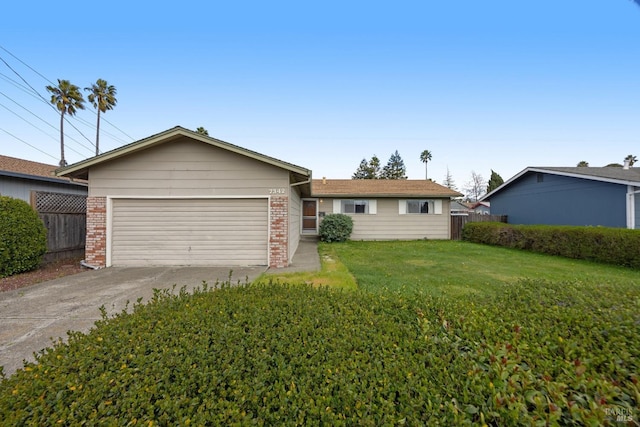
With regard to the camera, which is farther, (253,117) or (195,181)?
(253,117)

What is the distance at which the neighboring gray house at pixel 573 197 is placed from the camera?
9992 mm

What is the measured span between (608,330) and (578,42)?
1285cm

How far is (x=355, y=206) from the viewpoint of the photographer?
47.2 feet

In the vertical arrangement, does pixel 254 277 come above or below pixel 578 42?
below

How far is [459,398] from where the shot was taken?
1422 millimetres

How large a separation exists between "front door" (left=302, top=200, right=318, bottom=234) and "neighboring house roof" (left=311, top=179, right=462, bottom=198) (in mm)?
941

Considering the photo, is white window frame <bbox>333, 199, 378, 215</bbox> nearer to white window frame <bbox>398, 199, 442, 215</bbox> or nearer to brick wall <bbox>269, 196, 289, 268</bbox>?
Answer: white window frame <bbox>398, 199, 442, 215</bbox>

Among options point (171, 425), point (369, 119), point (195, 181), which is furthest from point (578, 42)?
point (171, 425)

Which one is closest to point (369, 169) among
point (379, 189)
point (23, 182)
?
point (379, 189)

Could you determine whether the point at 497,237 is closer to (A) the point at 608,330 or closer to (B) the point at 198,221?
(A) the point at 608,330

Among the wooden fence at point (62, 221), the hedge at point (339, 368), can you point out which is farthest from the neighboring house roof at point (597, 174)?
the wooden fence at point (62, 221)

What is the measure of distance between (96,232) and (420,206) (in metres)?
13.7

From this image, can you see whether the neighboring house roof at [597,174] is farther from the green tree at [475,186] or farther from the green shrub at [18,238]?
the green tree at [475,186]

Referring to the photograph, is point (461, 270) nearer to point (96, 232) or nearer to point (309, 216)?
point (309, 216)
